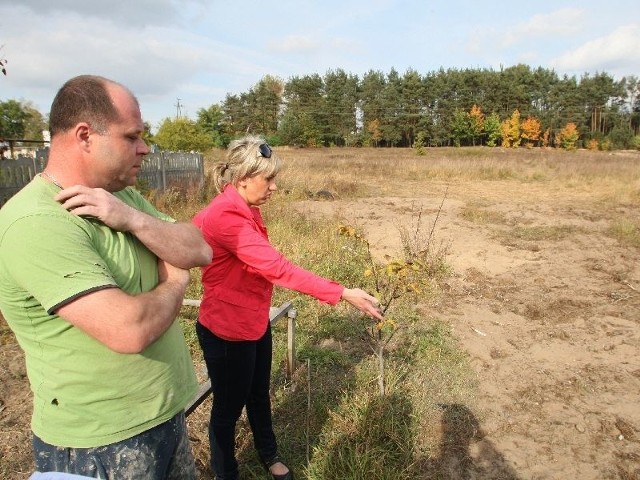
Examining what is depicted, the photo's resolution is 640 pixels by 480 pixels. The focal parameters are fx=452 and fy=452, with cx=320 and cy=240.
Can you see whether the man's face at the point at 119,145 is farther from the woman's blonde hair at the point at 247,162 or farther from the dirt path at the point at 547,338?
the dirt path at the point at 547,338

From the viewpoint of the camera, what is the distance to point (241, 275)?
2.10 meters

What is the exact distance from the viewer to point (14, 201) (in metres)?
1.17

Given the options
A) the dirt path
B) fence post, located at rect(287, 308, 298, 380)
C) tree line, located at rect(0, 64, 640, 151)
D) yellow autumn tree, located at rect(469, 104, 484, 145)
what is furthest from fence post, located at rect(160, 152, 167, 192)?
yellow autumn tree, located at rect(469, 104, 484, 145)

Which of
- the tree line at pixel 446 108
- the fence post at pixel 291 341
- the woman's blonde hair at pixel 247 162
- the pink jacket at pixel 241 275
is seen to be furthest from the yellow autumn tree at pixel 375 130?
the pink jacket at pixel 241 275

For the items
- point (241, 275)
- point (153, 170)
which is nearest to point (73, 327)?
point (241, 275)

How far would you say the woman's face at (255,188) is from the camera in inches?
82.1

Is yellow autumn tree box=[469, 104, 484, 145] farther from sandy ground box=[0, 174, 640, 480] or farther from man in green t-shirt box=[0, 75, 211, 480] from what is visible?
man in green t-shirt box=[0, 75, 211, 480]

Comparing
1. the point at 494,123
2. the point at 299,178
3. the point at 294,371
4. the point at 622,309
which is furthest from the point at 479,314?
the point at 494,123

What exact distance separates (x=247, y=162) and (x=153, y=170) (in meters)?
9.51

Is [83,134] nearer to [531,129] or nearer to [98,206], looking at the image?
[98,206]

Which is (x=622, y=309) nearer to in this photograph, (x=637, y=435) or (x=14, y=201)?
(x=637, y=435)

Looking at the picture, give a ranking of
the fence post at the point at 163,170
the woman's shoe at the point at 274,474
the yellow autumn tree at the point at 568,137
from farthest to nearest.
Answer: the yellow autumn tree at the point at 568,137 < the fence post at the point at 163,170 < the woman's shoe at the point at 274,474

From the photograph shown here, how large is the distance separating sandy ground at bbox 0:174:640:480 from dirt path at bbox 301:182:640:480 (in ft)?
0.03

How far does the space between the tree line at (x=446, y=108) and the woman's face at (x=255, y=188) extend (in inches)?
2101
